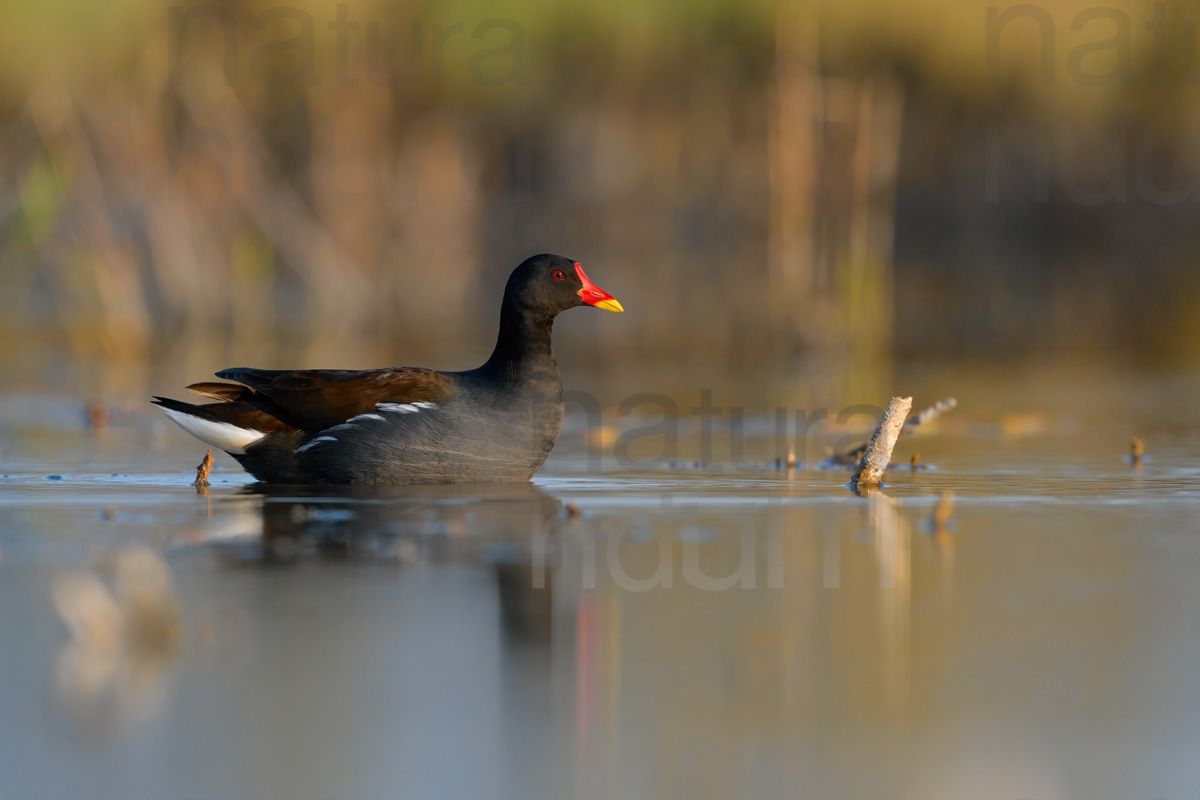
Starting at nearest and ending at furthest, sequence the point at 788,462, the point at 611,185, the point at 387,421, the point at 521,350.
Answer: the point at 387,421 → the point at 521,350 → the point at 788,462 → the point at 611,185

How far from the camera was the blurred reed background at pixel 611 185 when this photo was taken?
46.8ft

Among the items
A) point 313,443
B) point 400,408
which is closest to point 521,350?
point 400,408

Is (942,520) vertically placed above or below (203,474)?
below

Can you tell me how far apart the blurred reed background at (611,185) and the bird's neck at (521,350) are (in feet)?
12.9

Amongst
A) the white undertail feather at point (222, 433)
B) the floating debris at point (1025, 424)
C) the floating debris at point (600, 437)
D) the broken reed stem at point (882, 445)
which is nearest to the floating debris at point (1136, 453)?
the floating debris at point (1025, 424)

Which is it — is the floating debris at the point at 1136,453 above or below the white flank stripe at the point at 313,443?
below

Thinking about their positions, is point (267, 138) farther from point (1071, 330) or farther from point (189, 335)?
point (1071, 330)

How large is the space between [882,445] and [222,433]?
295 centimetres

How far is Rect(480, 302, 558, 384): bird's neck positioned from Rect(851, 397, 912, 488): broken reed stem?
146 cm

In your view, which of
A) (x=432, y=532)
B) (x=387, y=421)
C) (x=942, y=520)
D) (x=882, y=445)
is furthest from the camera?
(x=387, y=421)

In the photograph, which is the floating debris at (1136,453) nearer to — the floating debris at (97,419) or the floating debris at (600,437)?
the floating debris at (600,437)

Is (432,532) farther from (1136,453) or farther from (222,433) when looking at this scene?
(1136,453)

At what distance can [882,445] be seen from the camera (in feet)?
22.1

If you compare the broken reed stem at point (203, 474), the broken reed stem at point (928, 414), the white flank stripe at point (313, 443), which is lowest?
the broken reed stem at point (203, 474)
